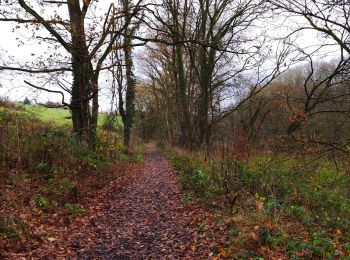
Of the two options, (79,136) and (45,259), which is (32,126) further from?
(45,259)

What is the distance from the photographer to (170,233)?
741 centimetres

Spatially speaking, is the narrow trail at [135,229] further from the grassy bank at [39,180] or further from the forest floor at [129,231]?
the grassy bank at [39,180]

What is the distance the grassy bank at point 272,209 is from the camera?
5.38m

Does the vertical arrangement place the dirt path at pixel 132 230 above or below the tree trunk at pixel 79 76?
below

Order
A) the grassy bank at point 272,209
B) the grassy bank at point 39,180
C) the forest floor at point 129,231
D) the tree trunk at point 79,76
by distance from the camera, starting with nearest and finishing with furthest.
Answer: the grassy bank at point 272,209 < the forest floor at point 129,231 < the grassy bank at point 39,180 < the tree trunk at point 79,76

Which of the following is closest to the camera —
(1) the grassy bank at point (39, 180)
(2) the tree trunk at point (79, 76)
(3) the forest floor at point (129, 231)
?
(3) the forest floor at point (129, 231)

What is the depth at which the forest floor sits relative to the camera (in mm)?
6223

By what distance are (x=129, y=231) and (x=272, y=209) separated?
3.09m

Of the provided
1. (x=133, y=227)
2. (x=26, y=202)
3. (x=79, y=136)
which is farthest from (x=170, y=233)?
(x=79, y=136)

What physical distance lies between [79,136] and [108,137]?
16.1 ft

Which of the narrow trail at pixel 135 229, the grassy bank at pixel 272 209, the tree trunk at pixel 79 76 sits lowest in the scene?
the narrow trail at pixel 135 229

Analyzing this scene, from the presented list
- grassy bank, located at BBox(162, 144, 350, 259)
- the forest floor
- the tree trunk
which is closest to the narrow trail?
the forest floor

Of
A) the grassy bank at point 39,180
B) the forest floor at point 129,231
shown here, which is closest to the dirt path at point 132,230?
the forest floor at point 129,231

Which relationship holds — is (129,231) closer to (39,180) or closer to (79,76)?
(39,180)
